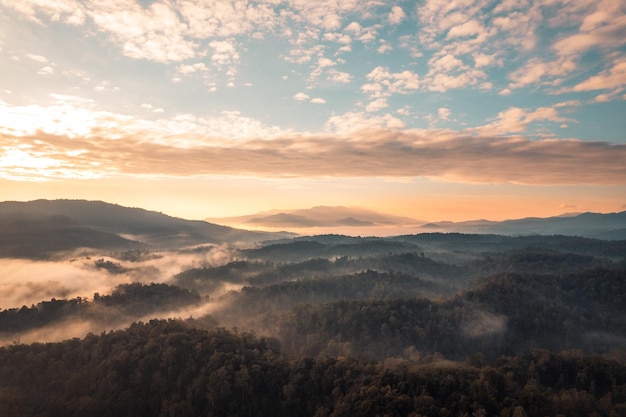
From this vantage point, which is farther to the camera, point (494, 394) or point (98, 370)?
point (98, 370)

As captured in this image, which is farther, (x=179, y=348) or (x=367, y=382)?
(x=179, y=348)

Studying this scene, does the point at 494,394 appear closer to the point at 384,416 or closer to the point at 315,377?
the point at 384,416

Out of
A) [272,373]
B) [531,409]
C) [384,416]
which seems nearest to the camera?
[384,416]

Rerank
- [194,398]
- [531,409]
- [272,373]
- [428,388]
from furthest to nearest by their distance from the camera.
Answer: [272,373]
[194,398]
[428,388]
[531,409]

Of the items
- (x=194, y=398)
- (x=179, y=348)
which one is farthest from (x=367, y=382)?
(x=179, y=348)

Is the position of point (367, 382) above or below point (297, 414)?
above

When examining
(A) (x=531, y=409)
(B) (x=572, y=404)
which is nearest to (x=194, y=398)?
(A) (x=531, y=409)

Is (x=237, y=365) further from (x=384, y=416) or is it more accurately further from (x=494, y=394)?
(x=494, y=394)

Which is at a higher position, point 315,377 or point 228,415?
point 315,377

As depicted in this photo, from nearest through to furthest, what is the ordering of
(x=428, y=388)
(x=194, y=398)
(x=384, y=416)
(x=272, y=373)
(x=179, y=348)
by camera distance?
(x=384, y=416) → (x=428, y=388) → (x=194, y=398) → (x=272, y=373) → (x=179, y=348)
